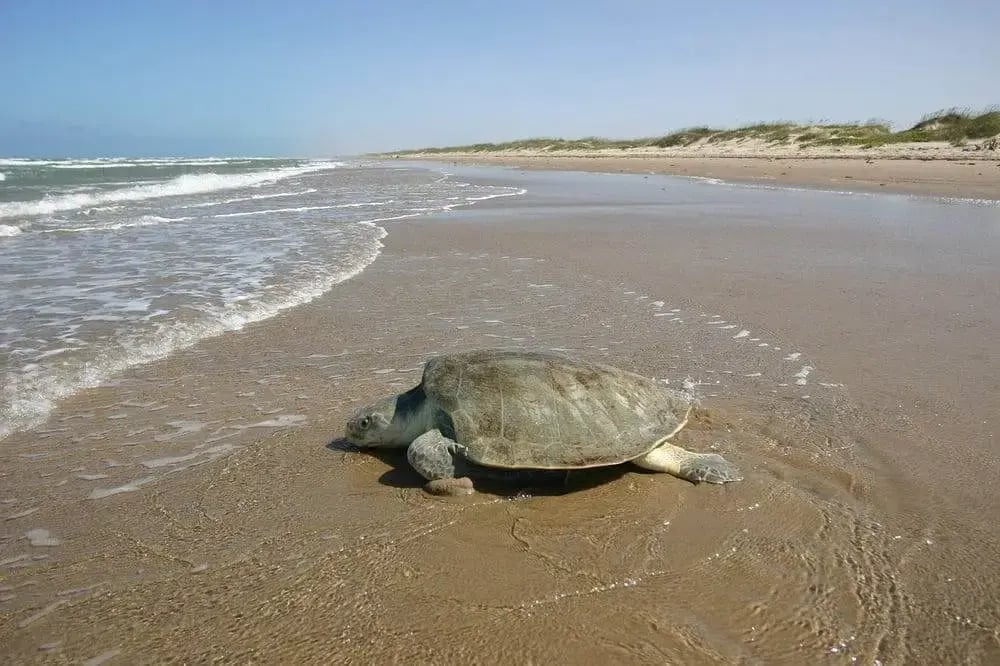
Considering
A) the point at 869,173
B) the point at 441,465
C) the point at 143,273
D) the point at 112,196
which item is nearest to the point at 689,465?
the point at 441,465

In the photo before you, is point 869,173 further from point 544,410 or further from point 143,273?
point 544,410

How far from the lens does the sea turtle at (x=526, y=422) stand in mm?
3783

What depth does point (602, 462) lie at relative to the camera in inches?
148

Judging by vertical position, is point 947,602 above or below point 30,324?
below

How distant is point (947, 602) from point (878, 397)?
247 cm

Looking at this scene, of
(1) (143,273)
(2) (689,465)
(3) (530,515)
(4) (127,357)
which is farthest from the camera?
(1) (143,273)

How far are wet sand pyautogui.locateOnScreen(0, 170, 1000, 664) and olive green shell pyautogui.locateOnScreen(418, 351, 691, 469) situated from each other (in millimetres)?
274

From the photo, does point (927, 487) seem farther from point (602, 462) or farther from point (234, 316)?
point (234, 316)

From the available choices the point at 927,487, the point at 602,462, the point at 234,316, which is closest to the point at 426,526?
the point at 602,462

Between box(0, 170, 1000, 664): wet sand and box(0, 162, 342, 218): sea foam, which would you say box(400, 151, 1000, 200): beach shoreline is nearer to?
box(0, 170, 1000, 664): wet sand

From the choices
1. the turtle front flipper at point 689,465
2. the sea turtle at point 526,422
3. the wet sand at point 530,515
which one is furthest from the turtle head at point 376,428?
the turtle front flipper at point 689,465

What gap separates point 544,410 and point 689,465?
0.98 m

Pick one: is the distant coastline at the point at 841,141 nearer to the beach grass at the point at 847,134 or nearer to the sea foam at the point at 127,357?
the beach grass at the point at 847,134

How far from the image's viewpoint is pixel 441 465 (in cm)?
383
